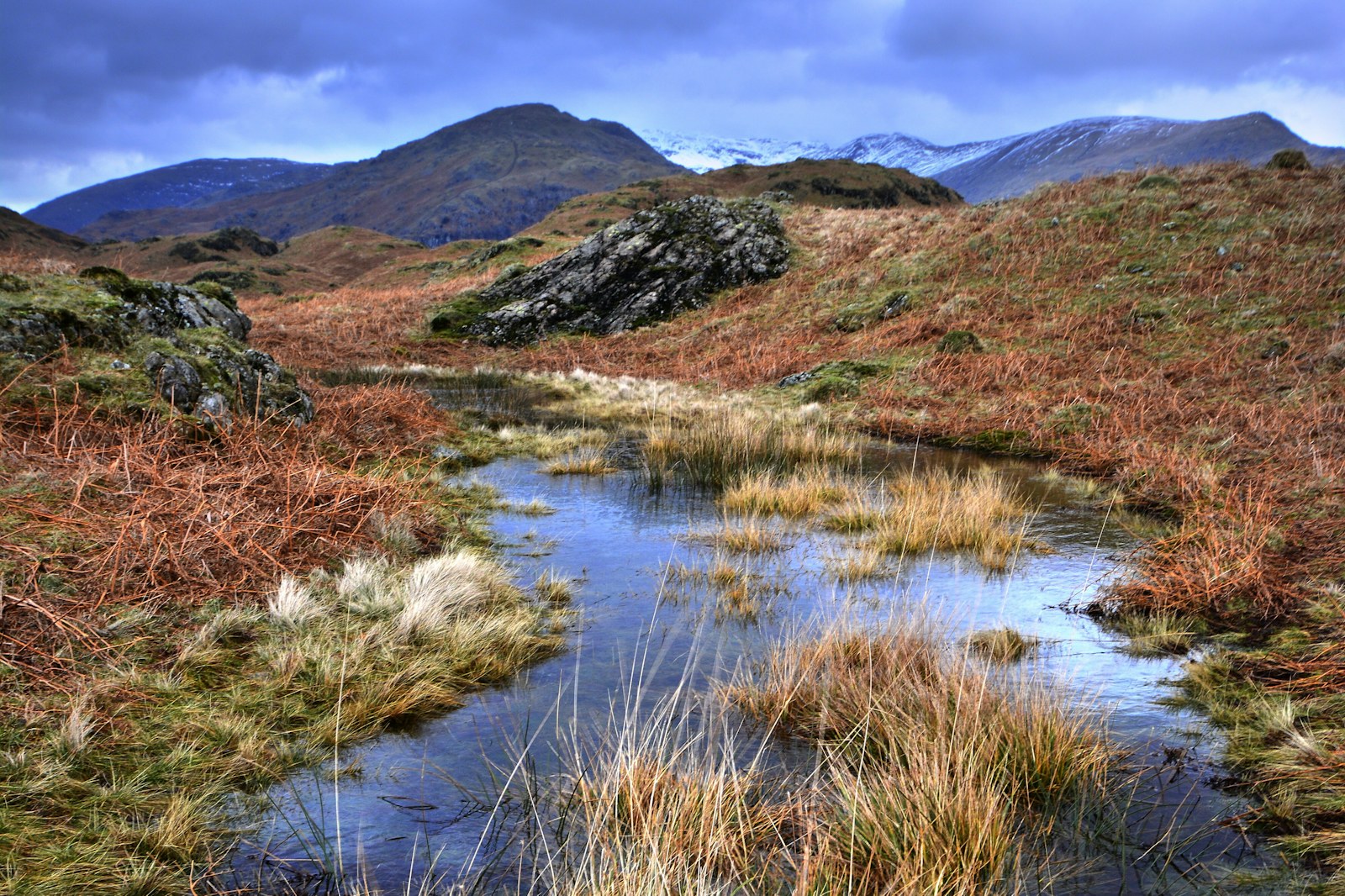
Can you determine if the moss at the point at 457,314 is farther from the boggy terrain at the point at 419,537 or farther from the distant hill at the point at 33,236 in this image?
the distant hill at the point at 33,236

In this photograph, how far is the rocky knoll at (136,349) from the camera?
7922 millimetres

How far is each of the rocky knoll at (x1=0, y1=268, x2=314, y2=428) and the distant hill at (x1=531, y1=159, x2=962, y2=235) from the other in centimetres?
5431

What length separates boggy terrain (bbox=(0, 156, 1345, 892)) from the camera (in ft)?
11.3

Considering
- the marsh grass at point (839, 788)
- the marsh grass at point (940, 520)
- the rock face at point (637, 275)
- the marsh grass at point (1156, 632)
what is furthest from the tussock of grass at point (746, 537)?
the rock face at point (637, 275)

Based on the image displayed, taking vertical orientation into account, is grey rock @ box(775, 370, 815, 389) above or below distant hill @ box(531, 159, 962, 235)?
below

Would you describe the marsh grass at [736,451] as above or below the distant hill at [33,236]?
below

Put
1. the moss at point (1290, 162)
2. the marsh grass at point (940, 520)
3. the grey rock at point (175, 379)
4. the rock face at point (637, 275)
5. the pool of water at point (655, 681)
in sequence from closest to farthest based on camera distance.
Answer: the pool of water at point (655, 681) → the marsh grass at point (940, 520) → the grey rock at point (175, 379) → the moss at point (1290, 162) → the rock face at point (637, 275)

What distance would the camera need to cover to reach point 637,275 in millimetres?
28547

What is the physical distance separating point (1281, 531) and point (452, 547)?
768 centimetres

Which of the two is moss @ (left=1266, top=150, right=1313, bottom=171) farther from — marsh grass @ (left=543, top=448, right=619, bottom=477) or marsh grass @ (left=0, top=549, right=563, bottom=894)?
marsh grass @ (left=0, top=549, right=563, bottom=894)

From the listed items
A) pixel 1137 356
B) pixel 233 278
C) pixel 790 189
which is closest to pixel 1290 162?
pixel 1137 356

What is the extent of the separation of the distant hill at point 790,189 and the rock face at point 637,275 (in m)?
33.4

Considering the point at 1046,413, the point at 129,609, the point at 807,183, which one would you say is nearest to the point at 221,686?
the point at 129,609

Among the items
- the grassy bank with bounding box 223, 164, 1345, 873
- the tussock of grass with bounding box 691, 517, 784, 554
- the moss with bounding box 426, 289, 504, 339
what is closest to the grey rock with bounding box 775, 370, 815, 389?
the grassy bank with bounding box 223, 164, 1345, 873
